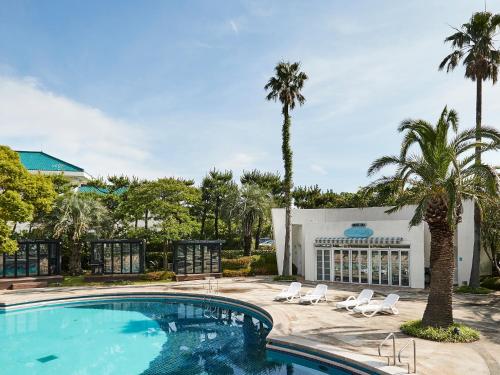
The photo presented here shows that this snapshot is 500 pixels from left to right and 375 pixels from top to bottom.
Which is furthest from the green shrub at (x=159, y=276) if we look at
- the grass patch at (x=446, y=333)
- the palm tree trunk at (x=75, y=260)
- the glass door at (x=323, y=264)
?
the grass patch at (x=446, y=333)

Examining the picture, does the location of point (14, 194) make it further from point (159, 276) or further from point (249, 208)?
point (249, 208)

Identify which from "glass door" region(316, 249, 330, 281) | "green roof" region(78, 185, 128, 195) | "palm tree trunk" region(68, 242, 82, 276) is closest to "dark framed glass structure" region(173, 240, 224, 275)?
"glass door" region(316, 249, 330, 281)

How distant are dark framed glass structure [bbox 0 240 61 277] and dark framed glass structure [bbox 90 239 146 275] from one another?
2.66 meters

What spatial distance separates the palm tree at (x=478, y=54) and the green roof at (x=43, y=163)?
157 ft

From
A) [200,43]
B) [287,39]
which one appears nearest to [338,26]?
[287,39]

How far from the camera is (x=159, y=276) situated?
1145 inches

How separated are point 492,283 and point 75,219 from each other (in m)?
29.5

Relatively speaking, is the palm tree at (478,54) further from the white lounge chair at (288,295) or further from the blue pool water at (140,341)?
the blue pool water at (140,341)

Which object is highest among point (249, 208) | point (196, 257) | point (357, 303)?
point (249, 208)

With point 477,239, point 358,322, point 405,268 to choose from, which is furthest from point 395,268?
point 358,322

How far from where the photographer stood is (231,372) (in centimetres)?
1175

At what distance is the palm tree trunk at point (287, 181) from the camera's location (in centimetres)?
2892

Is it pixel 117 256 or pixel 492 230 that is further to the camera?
pixel 117 256

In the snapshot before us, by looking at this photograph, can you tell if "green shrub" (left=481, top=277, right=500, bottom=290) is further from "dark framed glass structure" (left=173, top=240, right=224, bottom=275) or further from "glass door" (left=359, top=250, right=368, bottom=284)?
"dark framed glass structure" (left=173, top=240, right=224, bottom=275)
